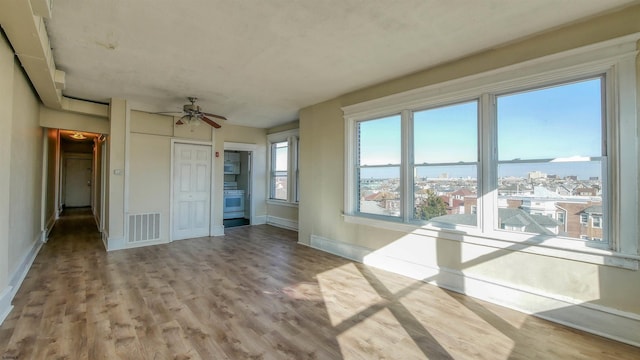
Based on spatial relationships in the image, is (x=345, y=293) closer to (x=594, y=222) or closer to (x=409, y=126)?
(x=409, y=126)

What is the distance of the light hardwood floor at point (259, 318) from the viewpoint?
2.15 m

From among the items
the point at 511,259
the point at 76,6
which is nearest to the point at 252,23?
the point at 76,6

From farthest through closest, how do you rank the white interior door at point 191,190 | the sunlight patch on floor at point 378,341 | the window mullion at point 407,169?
the white interior door at point 191,190 < the window mullion at point 407,169 < the sunlight patch on floor at point 378,341

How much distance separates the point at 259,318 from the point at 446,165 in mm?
2799

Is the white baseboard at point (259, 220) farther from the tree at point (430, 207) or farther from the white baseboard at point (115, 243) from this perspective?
the tree at point (430, 207)

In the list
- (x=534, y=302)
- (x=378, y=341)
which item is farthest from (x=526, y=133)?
(x=378, y=341)

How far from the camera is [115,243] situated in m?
5.04

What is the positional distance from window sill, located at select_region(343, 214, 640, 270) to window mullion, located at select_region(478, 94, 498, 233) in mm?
135

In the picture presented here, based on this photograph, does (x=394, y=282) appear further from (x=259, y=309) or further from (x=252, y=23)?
(x=252, y=23)

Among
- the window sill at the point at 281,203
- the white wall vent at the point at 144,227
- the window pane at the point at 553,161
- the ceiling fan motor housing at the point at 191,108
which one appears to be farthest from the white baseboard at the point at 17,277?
the window pane at the point at 553,161

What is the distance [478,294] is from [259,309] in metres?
2.41

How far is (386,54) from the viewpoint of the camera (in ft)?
→ 10.3

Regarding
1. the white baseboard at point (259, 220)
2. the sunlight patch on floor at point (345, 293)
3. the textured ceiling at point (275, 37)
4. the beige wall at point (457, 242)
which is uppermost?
the textured ceiling at point (275, 37)

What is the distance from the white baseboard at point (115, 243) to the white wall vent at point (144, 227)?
5.2 inches
